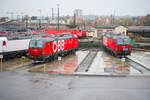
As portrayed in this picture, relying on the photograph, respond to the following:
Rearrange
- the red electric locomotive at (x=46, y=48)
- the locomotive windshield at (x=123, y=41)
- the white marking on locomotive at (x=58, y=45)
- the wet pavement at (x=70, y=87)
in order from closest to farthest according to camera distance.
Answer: the wet pavement at (x=70, y=87), the red electric locomotive at (x=46, y=48), the white marking on locomotive at (x=58, y=45), the locomotive windshield at (x=123, y=41)

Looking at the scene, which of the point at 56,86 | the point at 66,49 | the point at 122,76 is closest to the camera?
the point at 56,86

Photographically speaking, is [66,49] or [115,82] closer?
[115,82]

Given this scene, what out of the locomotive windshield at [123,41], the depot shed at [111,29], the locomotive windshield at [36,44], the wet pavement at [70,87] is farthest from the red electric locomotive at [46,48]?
the depot shed at [111,29]

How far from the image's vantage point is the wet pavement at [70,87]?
1271cm

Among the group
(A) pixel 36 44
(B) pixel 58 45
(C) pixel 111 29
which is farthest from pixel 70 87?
(C) pixel 111 29

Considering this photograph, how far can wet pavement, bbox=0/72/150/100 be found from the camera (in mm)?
12711

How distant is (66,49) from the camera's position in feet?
103

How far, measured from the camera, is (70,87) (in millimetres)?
14836

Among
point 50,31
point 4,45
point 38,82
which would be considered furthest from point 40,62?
point 50,31

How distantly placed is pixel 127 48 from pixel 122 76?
416 inches

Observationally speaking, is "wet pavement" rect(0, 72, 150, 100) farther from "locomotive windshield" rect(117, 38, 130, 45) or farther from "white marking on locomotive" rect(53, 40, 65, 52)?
"locomotive windshield" rect(117, 38, 130, 45)

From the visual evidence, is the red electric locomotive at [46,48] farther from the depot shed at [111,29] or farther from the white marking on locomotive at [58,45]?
the depot shed at [111,29]

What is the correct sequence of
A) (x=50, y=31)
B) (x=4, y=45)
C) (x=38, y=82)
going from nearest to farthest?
(x=38, y=82) < (x=4, y=45) < (x=50, y=31)

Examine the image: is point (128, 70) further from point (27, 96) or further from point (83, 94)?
point (27, 96)
